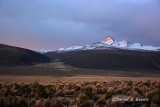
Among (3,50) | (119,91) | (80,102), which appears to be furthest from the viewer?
(3,50)

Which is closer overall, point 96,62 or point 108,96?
point 108,96

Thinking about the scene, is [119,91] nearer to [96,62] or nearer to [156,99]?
[156,99]

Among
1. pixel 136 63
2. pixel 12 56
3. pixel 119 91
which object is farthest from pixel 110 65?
pixel 119 91

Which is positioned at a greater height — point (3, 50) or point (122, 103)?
point (3, 50)

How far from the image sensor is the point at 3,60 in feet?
313

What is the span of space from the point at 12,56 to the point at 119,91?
112 m

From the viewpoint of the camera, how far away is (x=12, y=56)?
104 meters

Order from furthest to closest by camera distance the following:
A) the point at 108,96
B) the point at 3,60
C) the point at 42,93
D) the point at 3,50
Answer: the point at 3,50 < the point at 3,60 < the point at 42,93 < the point at 108,96

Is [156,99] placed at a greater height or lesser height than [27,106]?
greater

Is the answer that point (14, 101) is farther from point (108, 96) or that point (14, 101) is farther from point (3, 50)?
point (3, 50)

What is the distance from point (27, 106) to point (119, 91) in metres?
6.81

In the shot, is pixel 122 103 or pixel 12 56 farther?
pixel 12 56

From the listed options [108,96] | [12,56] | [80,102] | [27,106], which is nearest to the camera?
[27,106]

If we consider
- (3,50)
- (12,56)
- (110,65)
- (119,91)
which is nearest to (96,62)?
(110,65)
